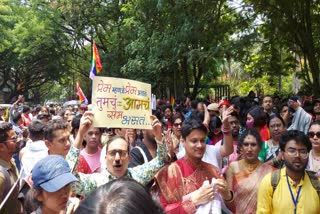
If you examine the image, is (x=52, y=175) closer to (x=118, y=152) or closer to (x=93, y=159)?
(x=118, y=152)

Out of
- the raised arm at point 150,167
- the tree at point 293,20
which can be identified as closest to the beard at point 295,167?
the raised arm at point 150,167

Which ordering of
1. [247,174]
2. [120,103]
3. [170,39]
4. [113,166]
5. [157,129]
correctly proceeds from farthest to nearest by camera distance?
[170,39]
[247,174]
[120,103]
[157,129]
[113,166]

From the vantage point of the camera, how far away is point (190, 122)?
11.7 ft

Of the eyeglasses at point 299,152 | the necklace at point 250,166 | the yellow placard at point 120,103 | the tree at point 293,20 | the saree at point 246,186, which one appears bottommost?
the saree at point 246,186

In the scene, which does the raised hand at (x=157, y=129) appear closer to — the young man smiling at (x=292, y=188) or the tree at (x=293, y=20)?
the young man smiling at (x=292, y=188)

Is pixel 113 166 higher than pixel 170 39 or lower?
lower

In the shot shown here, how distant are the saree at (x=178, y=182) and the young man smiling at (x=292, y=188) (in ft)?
1.32

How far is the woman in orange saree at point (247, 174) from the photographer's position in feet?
12.1

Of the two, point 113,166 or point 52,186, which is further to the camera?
point 113,166

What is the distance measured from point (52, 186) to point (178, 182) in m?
1.11

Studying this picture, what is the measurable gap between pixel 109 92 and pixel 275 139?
2.05 meters

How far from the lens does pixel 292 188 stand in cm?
323

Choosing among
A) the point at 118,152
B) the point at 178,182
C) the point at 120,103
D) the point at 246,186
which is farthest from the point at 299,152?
the point at 120,103

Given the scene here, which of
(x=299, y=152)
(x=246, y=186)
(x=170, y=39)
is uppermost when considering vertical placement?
(x=170, y=39)
